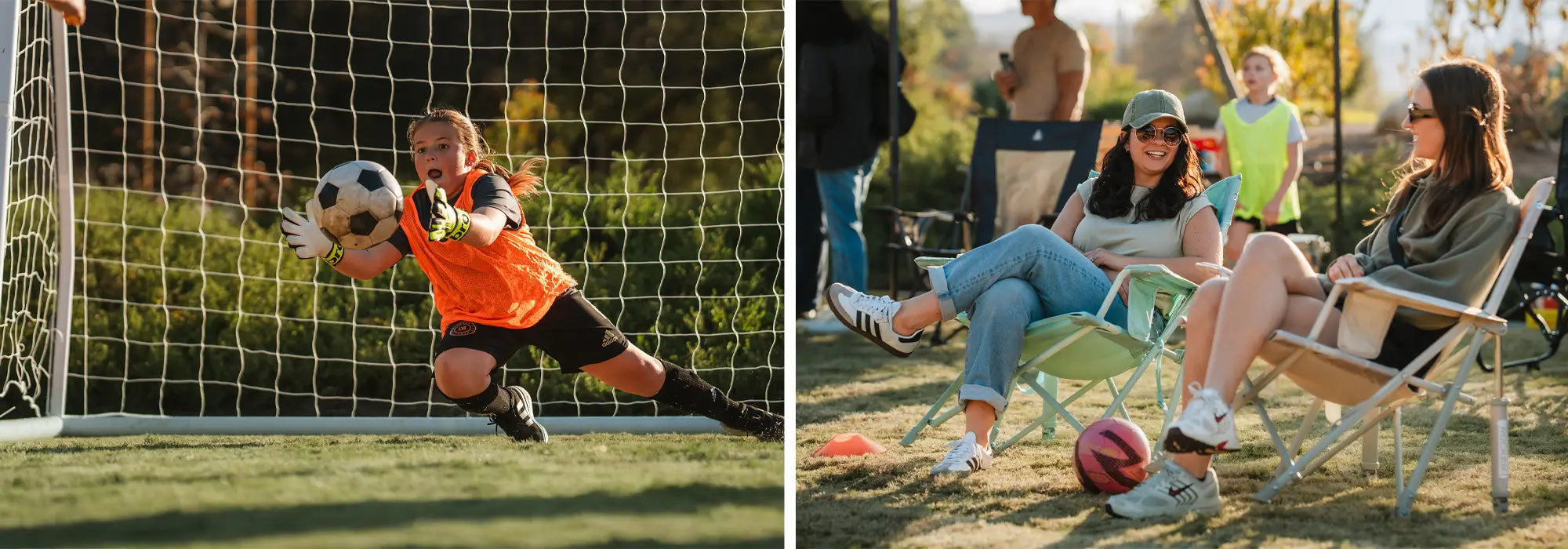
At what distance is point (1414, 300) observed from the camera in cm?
272

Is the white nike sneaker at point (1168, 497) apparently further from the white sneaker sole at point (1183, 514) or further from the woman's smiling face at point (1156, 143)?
the woman's smiling face at point (1156, 143)

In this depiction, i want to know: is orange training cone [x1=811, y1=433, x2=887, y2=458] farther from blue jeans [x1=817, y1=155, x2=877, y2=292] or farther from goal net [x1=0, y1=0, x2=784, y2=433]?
blue jeans [x1=817, y1=155, x2=877, y2=292]

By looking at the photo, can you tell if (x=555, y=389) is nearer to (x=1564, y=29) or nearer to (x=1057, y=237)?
(x=1057, y=237)

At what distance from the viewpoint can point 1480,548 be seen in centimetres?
255

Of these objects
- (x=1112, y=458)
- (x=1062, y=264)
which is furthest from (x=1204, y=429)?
(x=1062, y=264)

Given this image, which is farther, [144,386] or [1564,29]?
[1564,29]

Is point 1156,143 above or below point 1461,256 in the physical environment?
above

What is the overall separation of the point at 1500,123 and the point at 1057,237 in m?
0.97

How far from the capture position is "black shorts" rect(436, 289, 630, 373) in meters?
3.60

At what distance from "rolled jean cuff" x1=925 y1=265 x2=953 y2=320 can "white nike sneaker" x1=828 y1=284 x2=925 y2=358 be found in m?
0.08

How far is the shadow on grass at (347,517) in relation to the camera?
8.68 ft

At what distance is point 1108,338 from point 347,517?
172cm

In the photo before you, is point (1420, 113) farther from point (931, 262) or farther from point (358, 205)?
point (358, 205)

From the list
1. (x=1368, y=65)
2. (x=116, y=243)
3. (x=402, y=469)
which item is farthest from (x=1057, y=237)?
(x=1368, y=65)
